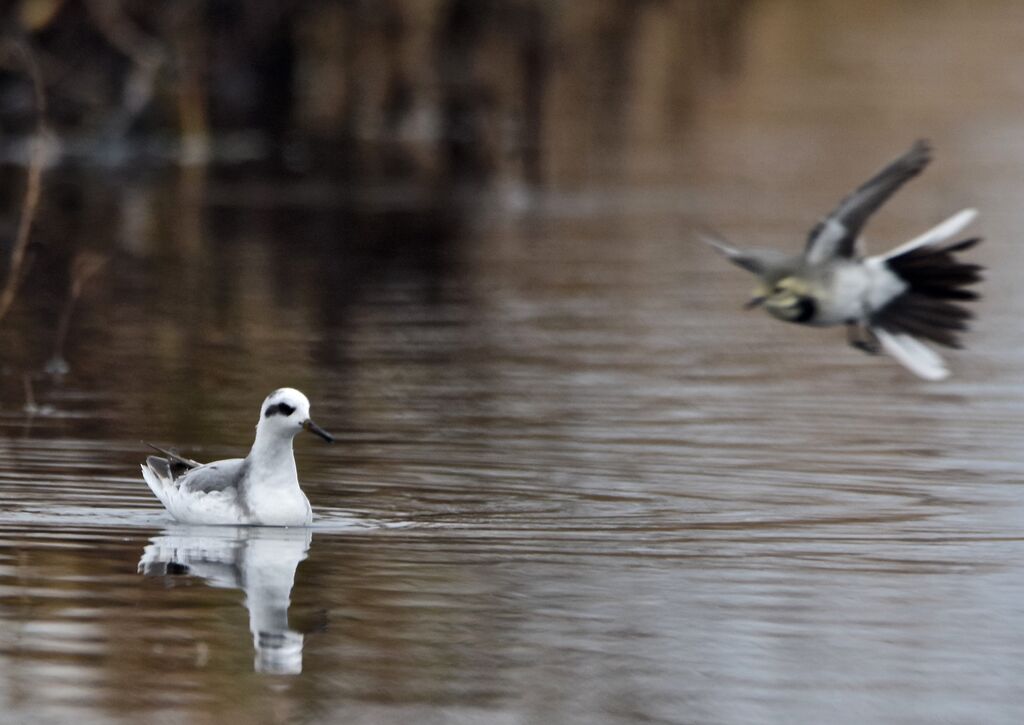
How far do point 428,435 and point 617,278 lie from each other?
1148cm

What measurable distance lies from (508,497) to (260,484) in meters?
1.74

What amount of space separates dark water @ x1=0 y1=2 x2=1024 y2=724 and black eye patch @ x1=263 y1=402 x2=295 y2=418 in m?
0.58

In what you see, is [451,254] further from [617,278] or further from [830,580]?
[830,580]

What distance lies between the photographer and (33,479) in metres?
14.2

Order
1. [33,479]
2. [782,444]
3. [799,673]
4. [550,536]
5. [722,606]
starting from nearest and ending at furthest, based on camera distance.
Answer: [799,673] < [722,606] < [550,536] < [33,479] < [782,444]

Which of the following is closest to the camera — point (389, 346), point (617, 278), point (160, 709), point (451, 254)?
point (160, 709)

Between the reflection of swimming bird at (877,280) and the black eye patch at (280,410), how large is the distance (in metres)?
2.20

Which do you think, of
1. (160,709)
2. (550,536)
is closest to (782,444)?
(550,536)

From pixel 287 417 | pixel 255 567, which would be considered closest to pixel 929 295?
pixel 287 417

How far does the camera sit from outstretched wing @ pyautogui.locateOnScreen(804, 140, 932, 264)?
12.2 m

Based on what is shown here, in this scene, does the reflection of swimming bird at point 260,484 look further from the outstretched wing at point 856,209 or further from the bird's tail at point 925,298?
the bird's tail at point 925,298

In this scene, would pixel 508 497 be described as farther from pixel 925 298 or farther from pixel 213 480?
pixel 925 298

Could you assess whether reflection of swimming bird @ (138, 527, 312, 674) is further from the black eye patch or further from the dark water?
the black eye patch

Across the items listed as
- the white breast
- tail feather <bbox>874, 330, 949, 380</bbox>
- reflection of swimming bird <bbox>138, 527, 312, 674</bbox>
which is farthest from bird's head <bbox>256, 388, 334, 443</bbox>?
tail feather <bbox>874, 330, 949, 380</bbox>
